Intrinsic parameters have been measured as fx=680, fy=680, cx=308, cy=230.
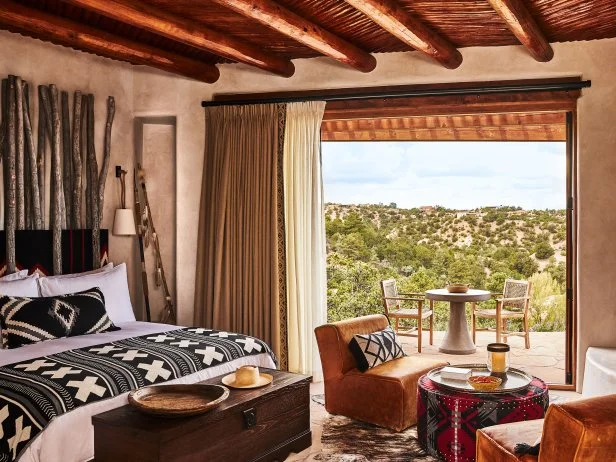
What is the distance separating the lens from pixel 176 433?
301 cm

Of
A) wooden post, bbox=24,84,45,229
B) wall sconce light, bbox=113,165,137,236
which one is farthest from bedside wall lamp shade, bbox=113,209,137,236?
wooden post, bbox=24,84,45,229

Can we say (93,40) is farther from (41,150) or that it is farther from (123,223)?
(123,223)

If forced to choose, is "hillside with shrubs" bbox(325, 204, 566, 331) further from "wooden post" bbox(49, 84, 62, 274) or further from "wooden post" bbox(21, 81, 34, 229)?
"wooden post" bbox(21, 81, 34, 229)

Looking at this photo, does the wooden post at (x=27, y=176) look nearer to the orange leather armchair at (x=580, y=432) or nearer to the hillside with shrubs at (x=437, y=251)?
the orange leather armchair at (x=580, y=432)

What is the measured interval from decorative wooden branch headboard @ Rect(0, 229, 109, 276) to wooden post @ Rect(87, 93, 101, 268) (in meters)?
0.04

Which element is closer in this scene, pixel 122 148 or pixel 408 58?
pixel 408 58

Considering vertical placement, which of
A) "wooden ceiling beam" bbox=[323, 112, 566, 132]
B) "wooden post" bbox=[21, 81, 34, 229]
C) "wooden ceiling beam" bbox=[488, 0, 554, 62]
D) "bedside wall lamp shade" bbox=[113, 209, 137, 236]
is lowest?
"bedside wall lamp shade" bbox=[113, 209, 137, 236]

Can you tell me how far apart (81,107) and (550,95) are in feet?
12.2

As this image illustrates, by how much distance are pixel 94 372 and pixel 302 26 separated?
2485 millimetres

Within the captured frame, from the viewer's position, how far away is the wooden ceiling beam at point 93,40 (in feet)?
14.3

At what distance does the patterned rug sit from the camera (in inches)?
149

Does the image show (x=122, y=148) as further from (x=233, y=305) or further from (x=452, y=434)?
(x=452, y=434)

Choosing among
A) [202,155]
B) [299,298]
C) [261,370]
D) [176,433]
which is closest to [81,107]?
[202,155]

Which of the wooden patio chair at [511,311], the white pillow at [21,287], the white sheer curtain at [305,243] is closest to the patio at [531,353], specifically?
the wooden patio chair at [511,311]
